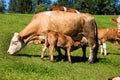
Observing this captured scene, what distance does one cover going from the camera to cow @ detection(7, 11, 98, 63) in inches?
705

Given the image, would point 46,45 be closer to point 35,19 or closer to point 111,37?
point 35,19

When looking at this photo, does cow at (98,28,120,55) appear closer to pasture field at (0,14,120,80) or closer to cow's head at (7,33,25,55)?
pasture field at (0,14,120,80)

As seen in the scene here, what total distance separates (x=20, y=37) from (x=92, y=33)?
348cm

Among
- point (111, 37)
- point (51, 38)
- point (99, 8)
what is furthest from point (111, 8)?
point (51, 38)

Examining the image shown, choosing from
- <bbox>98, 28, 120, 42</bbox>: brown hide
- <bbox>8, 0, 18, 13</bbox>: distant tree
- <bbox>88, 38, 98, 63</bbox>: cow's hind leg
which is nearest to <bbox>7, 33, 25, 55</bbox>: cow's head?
<bbox>88, 38, 98, 63</bbox>: cow's hind leg

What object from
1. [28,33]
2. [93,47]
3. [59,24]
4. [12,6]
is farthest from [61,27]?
[12,6]

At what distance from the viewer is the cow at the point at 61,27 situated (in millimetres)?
17906

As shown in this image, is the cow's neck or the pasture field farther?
the cow's neck

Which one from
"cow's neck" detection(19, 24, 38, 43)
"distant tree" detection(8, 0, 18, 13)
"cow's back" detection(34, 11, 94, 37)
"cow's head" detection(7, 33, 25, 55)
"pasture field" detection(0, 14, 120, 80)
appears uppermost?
"cow's back" detection(34, 11, 94, 37)

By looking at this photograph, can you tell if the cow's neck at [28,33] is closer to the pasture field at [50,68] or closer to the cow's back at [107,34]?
the pasture field at [50,68]

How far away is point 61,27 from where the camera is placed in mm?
17969

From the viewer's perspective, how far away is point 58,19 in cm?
1798

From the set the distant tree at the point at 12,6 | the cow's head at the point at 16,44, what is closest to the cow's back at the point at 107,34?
the cow's head at the point at 16,44

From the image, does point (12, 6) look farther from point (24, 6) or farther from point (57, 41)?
point (57, 41)
